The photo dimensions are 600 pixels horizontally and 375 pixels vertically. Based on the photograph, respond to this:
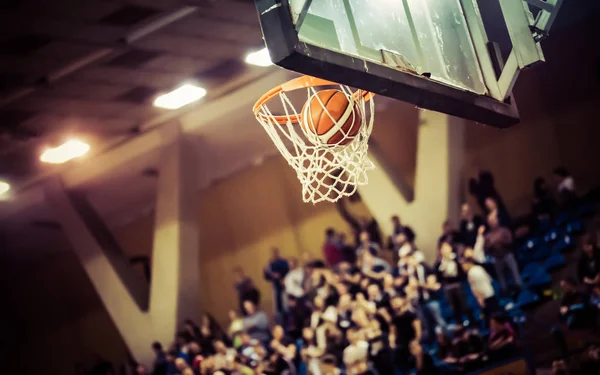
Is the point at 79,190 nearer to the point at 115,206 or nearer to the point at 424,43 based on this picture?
the point at 115,206

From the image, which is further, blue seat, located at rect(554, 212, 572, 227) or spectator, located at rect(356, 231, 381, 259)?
spectator, located at rect(356, 231, 381, 259)

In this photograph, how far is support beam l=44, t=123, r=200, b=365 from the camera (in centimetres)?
1334

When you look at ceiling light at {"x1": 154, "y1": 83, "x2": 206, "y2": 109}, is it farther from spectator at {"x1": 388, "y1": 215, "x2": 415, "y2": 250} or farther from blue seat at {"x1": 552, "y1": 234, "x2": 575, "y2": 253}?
blue seat at {"x1": 552, "y1": 234, "x2": 575, "y2": 253}

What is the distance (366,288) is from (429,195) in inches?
100

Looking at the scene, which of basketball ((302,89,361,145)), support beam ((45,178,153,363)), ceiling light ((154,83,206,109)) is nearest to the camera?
basketball ((302,89,361,145))

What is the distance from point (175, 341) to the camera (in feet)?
42.5

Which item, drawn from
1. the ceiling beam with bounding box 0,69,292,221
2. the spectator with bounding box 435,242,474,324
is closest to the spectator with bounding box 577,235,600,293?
the spectator with bounding box 435,242,474,324

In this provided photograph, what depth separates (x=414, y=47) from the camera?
5023mm

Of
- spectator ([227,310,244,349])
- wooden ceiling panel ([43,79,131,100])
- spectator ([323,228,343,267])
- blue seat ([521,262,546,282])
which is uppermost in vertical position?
wooden ceiling panel ([43,79,131,100])

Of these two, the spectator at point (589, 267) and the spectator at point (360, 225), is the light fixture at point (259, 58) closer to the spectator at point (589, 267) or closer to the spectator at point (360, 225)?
the spectator at point (360, 225)

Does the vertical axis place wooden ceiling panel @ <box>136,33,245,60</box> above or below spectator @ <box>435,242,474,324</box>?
above

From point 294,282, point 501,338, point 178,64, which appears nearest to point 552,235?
point 501,338

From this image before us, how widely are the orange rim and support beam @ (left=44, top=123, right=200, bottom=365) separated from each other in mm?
7655

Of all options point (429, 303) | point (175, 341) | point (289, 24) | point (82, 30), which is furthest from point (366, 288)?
point (289, 24)
